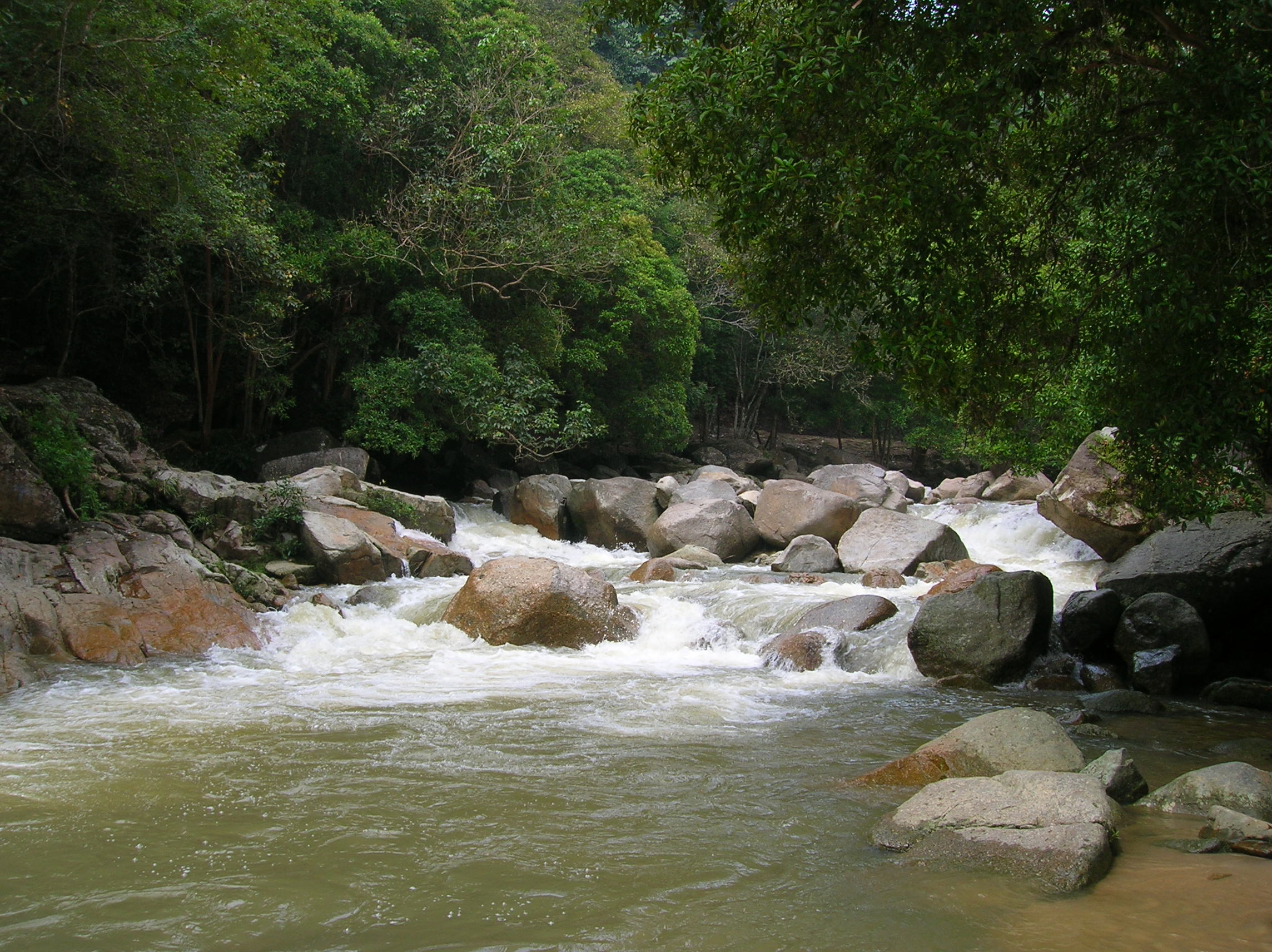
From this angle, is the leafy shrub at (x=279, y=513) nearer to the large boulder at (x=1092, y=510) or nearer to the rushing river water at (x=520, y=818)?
the rushing river water at (x=520, y=818)

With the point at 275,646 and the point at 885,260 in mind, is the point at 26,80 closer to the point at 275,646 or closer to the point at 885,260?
the point at 275,646

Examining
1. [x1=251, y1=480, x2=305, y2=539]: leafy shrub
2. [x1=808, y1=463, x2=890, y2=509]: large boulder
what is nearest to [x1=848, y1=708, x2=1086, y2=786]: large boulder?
[x1=251, y1=480, x2=305, y2=539]: leafy shrub

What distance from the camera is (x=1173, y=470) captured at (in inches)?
275

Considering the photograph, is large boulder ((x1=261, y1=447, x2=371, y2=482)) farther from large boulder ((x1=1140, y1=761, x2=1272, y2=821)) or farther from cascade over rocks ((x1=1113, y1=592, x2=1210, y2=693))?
large boulder ((x1=1140, y1=761, x2=1272, y2=821))

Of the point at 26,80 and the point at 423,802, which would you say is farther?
the point at 26,80

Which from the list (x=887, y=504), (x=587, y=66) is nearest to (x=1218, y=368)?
(x=887, y=504)

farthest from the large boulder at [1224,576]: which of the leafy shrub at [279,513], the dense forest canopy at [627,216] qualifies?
the leafy shrub at [279,513]

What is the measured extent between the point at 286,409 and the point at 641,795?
56.1 feet

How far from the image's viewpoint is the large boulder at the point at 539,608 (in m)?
10.2

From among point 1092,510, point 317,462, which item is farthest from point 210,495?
point 1092,510

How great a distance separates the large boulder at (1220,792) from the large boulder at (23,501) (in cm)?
1041

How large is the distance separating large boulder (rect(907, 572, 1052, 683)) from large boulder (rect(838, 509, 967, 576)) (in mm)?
4831

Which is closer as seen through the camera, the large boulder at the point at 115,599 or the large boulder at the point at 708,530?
the large boulder at the point at 115,599

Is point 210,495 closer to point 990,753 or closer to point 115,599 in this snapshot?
point 115,599
